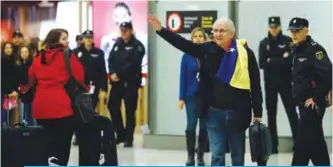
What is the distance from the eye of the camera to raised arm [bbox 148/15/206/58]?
5320mm

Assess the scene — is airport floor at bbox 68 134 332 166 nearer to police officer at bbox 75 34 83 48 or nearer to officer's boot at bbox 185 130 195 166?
officer's boot at bbox 185 130 195 166

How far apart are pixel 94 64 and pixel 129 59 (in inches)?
17.9

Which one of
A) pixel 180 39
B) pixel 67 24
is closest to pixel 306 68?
pixel 180 39

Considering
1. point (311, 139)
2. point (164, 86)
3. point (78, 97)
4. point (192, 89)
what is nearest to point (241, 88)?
point (311, 139)

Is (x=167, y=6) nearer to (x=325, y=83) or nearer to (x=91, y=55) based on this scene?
(x=91, y=55)

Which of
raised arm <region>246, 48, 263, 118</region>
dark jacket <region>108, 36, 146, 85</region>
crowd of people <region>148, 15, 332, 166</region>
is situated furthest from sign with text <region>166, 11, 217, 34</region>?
raised arm <region>246, 48, 263, 118</region>

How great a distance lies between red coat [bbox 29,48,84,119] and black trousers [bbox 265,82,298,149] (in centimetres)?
311

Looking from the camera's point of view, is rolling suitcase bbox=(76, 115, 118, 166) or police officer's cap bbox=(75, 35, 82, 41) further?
police officer's cap bbox=(75, 35, 82, 41)

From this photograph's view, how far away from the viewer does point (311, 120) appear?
19.2 ft

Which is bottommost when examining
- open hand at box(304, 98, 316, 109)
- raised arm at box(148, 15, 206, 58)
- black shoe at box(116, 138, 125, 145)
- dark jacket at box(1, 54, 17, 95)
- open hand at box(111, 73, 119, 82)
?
black shoe at box(116, 138, 125, 145)

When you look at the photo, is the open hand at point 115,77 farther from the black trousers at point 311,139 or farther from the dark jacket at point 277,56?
the black trousers at point 311,139

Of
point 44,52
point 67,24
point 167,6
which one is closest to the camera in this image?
point 44,52

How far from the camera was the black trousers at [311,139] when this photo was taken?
19.2 feet

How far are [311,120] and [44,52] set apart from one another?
2237mm
